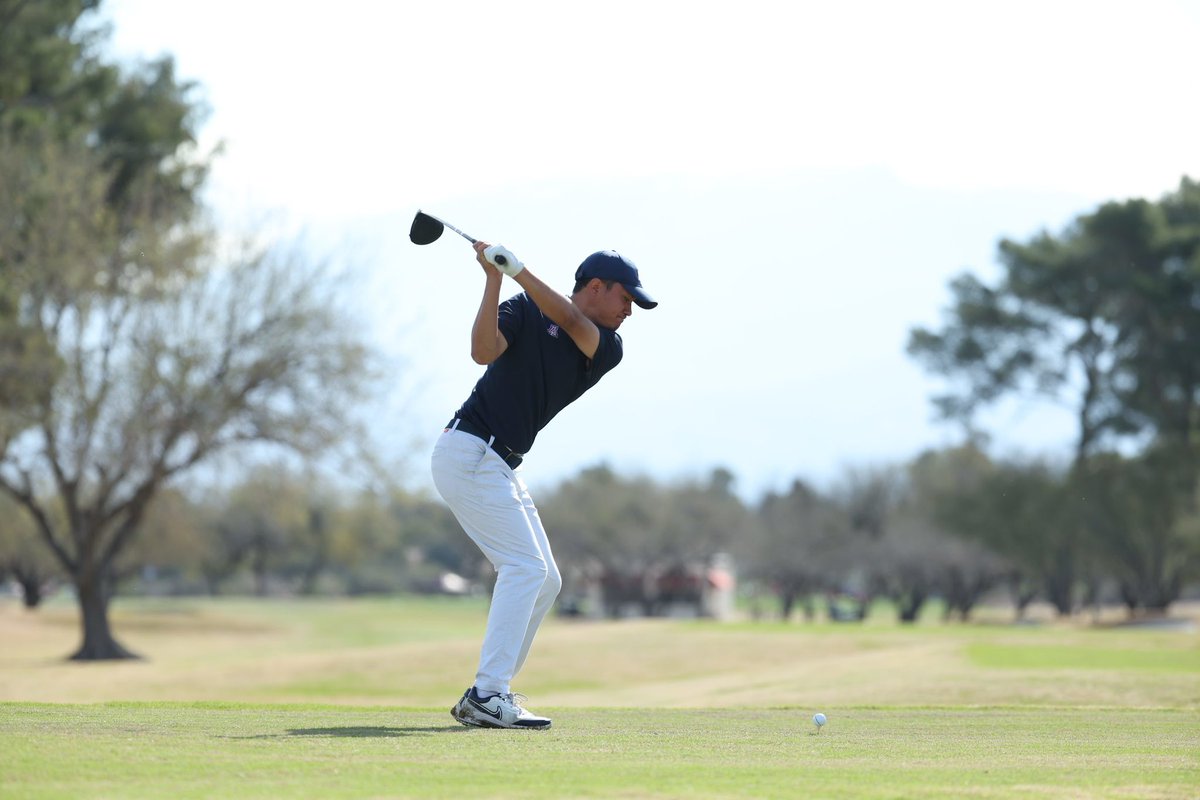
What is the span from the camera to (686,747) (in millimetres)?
6883

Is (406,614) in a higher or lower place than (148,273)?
lower

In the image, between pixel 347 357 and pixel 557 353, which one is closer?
pixel 557 353

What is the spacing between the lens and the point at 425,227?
8.38 m

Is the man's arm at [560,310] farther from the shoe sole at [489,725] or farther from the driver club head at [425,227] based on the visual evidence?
the shoe sole at [489,725]

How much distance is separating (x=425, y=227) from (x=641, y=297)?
140cm

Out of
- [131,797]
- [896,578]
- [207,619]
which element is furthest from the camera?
[896,578]

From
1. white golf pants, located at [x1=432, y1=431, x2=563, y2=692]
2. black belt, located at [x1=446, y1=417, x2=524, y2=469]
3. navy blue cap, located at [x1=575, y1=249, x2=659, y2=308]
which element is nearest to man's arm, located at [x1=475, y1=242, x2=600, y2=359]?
navy blue cap, located at [x1=575, y1=249, x2=659, y2=308]

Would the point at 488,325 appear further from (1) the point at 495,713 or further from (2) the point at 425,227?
(1) the point at 495,713

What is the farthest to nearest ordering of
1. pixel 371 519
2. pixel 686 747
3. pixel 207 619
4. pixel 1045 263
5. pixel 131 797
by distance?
pixel 207 619
pixel 1045 263
pixel 371 519
pixel 686 747
pixel 131 797

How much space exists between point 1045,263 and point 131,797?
5439cm

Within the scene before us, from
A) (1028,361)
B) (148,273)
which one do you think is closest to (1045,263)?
(1028,361)

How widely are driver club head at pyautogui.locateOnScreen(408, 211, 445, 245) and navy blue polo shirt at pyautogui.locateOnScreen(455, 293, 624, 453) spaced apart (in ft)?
3.04

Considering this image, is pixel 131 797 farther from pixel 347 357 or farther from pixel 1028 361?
pixel 1028 361

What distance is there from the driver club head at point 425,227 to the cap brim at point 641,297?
4.00ft
